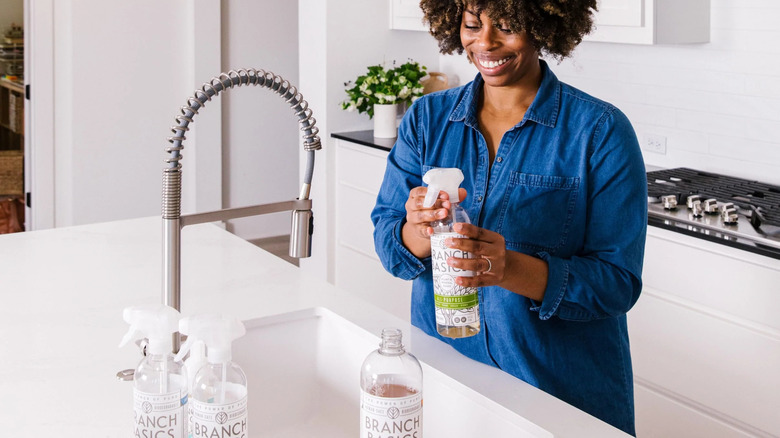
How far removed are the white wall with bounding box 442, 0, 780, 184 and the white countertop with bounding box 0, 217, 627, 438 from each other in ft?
4.66

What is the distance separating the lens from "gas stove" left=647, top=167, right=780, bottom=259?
250cm

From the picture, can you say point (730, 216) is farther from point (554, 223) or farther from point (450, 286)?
point (450, 286)

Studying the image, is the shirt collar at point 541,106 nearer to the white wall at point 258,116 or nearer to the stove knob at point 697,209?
the stove knob at point 697,209

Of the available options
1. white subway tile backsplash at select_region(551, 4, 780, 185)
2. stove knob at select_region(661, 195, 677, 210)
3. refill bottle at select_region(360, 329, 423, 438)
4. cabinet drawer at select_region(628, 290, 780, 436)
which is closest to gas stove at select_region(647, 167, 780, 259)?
stove knob at select_region(661, 195, 677, 210)

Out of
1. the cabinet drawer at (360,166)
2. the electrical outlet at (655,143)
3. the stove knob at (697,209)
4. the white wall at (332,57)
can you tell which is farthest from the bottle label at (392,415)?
the white wall at (332,57)

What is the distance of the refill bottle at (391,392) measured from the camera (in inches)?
41.9

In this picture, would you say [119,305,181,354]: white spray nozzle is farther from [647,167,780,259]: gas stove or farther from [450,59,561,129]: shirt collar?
[647,167,780,259]: gas stove

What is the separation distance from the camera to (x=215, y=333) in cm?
102

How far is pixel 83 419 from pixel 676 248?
74.9 inches

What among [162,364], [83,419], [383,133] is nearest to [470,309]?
[162,364]

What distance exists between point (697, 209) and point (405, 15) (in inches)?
78.4

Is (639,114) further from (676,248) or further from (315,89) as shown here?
(315,89)

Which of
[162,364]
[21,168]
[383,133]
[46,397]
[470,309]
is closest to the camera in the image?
[162,364]

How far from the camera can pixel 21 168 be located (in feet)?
18.7
